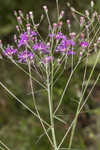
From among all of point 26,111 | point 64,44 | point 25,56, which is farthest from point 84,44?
point 26,111

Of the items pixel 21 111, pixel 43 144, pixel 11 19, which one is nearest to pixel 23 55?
pixel 43 144

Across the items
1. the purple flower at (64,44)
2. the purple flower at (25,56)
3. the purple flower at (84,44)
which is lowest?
the purple flower at (84,44)

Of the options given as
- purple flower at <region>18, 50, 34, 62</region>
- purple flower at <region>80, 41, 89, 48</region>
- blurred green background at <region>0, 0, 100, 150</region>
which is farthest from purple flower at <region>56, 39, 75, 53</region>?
blurred green background at <region>0, 0, 100, 150</region>

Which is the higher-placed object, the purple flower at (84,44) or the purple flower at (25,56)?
the purple flower at (25,56)

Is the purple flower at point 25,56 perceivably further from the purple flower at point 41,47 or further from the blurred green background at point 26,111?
the blurred green background at point 26,111

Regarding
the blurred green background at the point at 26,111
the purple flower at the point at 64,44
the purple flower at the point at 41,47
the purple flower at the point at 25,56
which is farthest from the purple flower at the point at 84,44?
the blurred green background at the point at 26,111

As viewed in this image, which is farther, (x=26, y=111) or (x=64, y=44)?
(x=26, y=111)

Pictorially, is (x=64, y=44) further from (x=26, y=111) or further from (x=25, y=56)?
(x=26, y=111)

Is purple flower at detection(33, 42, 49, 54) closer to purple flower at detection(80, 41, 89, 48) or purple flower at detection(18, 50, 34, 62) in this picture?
purple flower at detection(18, 50, 34, 62)

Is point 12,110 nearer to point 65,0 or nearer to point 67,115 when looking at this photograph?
point 67,115
